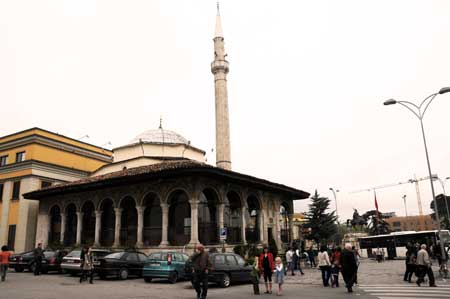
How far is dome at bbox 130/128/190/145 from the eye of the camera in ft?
122

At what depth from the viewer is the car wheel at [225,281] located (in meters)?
14.1

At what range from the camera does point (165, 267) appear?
51.0 ft

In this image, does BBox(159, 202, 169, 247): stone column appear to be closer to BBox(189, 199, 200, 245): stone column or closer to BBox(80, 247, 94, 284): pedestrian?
BBox(189, 199, 200, 245): stone column

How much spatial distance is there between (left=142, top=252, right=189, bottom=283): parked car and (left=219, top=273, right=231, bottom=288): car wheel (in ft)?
6.32

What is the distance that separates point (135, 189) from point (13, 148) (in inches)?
630

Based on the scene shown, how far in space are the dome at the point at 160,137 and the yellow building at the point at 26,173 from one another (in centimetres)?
667

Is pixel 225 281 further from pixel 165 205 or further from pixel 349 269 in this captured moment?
pixel 165 205

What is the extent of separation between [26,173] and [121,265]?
1961cm

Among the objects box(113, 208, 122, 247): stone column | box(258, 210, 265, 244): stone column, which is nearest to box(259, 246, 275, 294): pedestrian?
box(113, 208, 122, 247): stone column

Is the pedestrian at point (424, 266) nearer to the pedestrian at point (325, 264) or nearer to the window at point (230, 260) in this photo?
the pedestrian at point (325, 264)

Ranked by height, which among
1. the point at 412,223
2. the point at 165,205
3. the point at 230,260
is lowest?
the point at 230,260

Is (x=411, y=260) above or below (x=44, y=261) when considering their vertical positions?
below

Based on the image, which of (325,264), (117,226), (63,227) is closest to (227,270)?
(325,264)

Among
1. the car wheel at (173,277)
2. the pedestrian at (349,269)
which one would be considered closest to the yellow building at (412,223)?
the car wheel at (173,277)
